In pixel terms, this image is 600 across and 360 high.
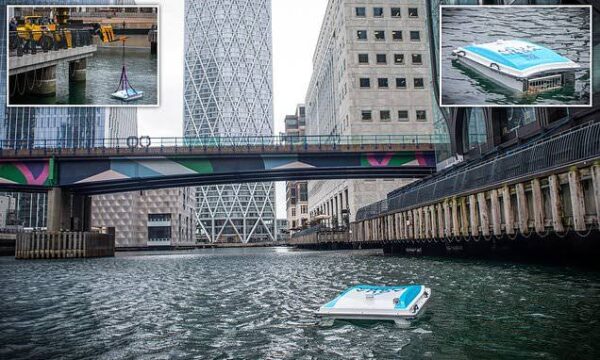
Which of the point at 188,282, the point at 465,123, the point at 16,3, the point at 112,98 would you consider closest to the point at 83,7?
the point at 16,3

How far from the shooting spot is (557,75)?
2250 cm

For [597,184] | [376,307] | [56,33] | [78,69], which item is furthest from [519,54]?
[56,33]

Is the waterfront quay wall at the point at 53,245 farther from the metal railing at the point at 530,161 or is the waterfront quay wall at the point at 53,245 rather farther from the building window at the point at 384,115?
the building window at the point at 384,115

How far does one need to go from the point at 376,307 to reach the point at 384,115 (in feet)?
265

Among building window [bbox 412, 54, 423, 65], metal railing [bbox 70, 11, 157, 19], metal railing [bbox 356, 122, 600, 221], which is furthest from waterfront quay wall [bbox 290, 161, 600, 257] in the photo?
building window [bbox 412, 54, 423, 65]

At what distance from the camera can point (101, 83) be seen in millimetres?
18172

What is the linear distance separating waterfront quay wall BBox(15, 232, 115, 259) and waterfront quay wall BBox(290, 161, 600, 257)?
37.9m

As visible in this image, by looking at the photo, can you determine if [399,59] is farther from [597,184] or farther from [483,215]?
[597,184]

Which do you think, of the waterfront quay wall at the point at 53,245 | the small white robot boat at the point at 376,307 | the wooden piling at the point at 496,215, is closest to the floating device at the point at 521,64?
the wooden piling at the point at 496,215

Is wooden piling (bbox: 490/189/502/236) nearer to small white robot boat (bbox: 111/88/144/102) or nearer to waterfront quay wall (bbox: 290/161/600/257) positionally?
waterfront quay wall (bbox: 290/161/600/257)

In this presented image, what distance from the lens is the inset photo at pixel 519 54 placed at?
22.6m

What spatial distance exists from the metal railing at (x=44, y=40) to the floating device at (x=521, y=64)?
52.9ft

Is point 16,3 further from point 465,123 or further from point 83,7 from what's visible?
point 465,123

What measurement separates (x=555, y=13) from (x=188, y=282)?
21.9 meters
